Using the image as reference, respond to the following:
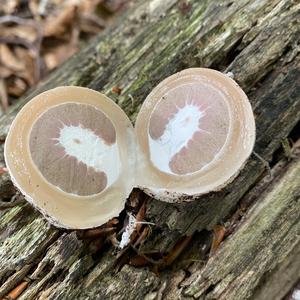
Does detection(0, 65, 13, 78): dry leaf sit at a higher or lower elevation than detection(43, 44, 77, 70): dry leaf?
lower

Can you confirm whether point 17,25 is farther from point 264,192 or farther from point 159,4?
point 264,192

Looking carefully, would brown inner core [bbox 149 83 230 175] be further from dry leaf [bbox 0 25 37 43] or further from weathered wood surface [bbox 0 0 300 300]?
dry leaf [bbox 0 25 37 43]

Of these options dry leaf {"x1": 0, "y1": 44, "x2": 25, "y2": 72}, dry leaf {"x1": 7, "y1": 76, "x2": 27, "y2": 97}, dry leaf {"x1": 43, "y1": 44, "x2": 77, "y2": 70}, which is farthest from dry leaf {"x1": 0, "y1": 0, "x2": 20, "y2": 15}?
dry leaf {"x1": 7, "y1": 76, "x2": 27, "y2": 97}

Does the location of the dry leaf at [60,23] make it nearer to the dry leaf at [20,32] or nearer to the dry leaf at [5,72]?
the dry leaf at [20,32]

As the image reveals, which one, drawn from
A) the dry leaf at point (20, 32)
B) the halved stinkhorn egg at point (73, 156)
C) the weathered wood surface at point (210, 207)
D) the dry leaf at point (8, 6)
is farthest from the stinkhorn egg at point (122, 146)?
the dry leaf at point (8, 6)

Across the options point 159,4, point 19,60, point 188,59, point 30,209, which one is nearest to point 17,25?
point 19,60

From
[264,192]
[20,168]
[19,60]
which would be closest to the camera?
[20,168]
